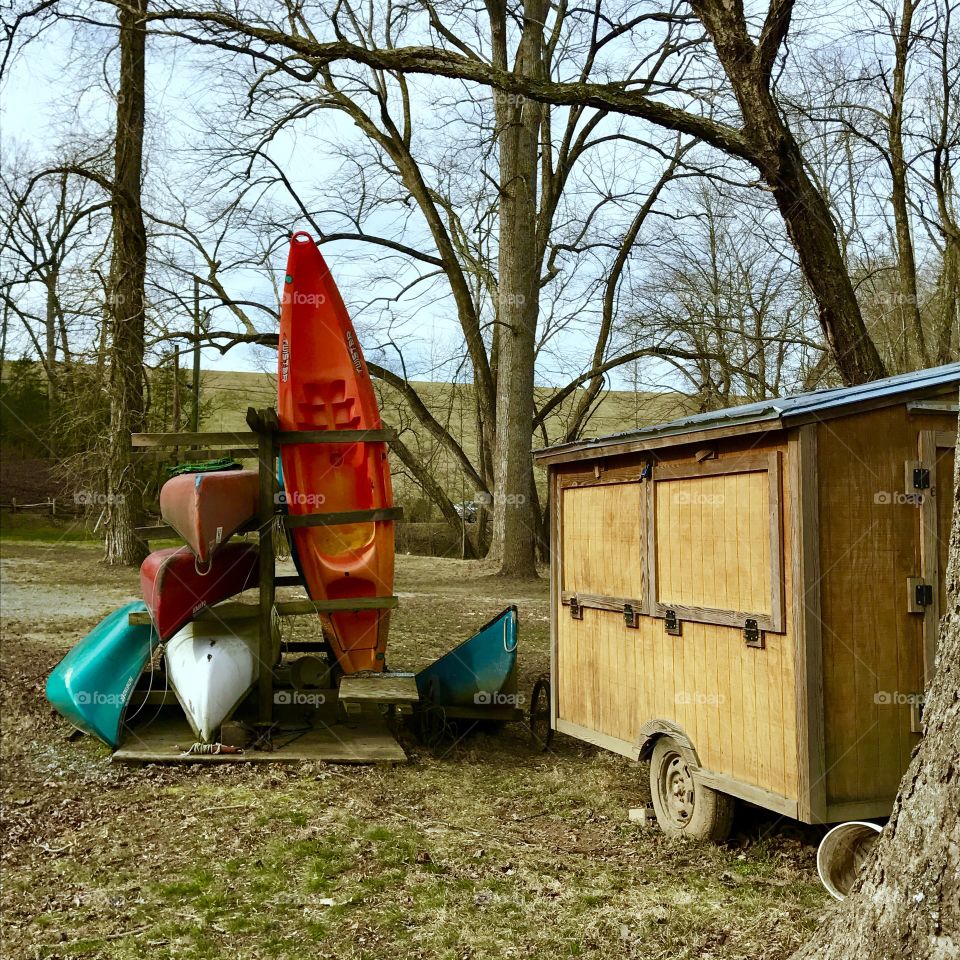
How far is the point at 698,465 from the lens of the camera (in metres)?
6.12

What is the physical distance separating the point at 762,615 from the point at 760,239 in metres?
19.9

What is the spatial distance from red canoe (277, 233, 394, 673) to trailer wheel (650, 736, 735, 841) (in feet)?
10.6

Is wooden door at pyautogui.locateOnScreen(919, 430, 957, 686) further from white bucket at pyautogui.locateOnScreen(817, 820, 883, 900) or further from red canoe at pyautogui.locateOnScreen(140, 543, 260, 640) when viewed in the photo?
red canoe at pyautogui.locateOnScreen(140, 543, 260, 640)

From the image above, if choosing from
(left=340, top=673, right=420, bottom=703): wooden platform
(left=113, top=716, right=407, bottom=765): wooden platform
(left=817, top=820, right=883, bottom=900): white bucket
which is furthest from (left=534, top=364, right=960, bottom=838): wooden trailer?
(left=113, top=716, right=407, bottom=765): wooden platform

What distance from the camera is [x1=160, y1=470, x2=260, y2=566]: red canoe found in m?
8.12

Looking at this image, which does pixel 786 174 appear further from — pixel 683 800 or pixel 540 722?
pixel 683 800

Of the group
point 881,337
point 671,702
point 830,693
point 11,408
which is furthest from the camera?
point 11,408

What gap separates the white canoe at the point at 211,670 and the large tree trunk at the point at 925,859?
18.1ft

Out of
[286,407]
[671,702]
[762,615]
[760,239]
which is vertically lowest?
[671,702]

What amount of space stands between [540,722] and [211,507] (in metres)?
3.46

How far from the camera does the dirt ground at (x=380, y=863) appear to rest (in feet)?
15.7

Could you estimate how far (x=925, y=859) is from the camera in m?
3.29

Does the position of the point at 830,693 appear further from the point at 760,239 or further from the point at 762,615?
the point at 760,239

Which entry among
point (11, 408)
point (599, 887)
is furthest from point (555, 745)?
point (11, 408)
